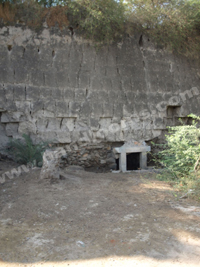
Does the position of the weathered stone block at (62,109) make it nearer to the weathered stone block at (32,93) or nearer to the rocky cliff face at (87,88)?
the rocky cliff face at (87,88)

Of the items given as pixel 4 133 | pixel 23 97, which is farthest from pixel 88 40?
pixel 4 133

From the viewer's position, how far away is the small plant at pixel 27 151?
575 centimetres

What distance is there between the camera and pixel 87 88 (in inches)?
262

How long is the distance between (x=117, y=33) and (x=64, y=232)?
19.5ft

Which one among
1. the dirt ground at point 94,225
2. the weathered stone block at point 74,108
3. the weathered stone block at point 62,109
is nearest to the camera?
the dirt ground at point 94,225

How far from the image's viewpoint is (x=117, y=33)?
6.87 m

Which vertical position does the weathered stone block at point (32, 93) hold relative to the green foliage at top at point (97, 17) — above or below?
Answer: below

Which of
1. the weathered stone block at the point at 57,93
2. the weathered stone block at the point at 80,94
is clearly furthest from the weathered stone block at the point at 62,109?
the weathered stone block at the point at 80,94

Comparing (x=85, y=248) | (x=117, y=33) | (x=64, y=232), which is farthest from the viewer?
(x=117, y=33)

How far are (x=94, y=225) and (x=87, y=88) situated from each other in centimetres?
444

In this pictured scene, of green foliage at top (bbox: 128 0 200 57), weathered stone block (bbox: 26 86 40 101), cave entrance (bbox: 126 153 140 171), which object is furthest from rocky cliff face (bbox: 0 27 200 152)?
cave entrance (bbox: 126 153 140 171)

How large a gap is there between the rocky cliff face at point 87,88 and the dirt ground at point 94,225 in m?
2.07

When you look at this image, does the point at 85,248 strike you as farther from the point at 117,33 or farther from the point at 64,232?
the point at 117,33

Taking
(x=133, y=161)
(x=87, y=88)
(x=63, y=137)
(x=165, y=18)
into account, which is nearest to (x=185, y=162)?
(x=133, y=161)
